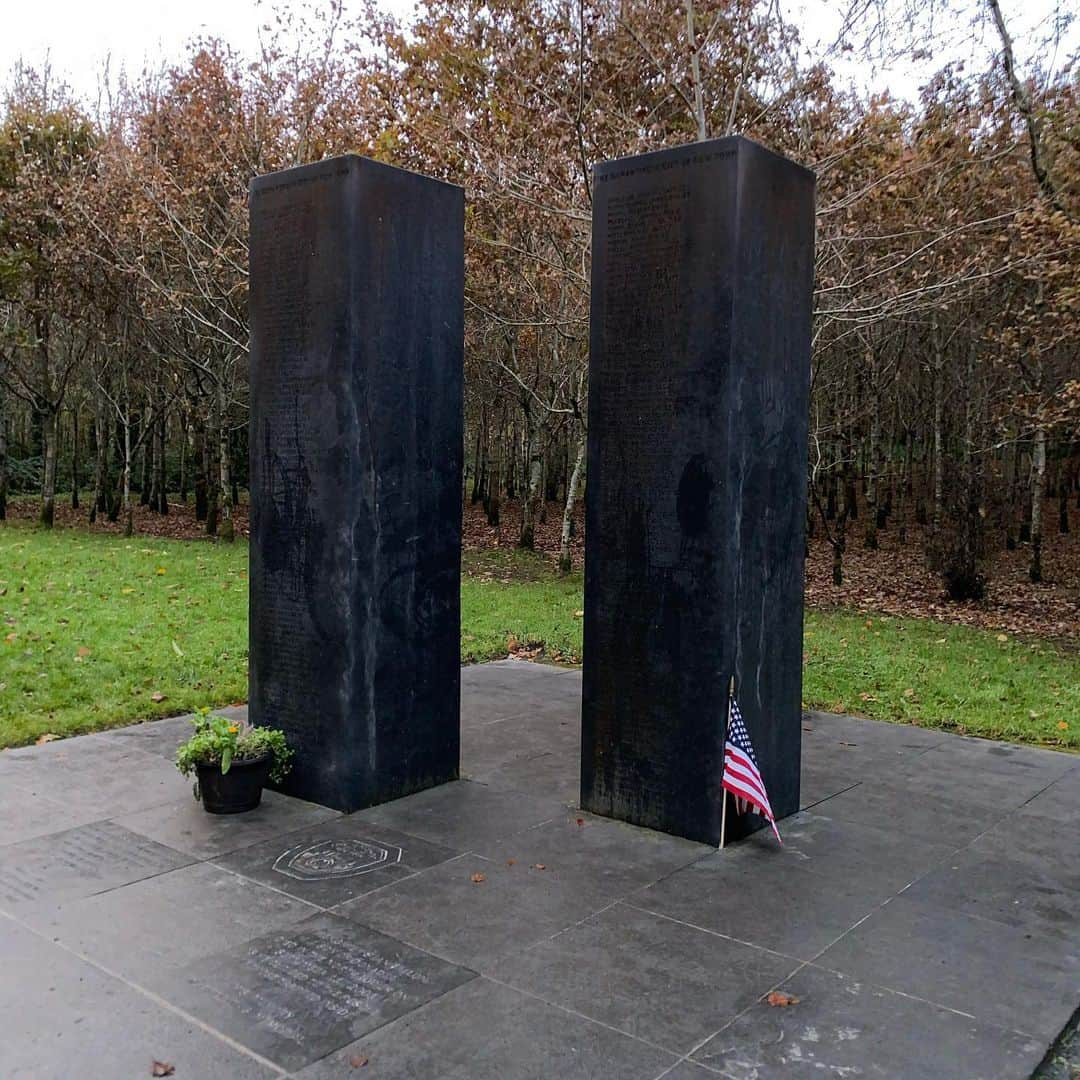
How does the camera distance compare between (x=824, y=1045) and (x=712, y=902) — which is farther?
(x=712, y=902)

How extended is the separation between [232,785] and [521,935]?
2249mm

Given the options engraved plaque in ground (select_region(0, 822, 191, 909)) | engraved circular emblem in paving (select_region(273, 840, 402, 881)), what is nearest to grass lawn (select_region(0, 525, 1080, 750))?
engraved plaque in ground (select_region(0, 822, 191, 909))

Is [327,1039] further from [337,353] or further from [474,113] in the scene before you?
[474,113]

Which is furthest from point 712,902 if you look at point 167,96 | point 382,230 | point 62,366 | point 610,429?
point 62,366

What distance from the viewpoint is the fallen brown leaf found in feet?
11.9

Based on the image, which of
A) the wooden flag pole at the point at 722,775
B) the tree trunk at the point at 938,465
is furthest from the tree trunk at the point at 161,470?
the wooden flag pole at the point at 722,775

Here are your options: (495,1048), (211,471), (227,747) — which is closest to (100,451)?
(211,471)

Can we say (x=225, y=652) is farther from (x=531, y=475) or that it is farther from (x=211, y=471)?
(x=211, y=471)

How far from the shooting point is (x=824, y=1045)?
337 cm

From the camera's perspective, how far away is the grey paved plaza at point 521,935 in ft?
10.9

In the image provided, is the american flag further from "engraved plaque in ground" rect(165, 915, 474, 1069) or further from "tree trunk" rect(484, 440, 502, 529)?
"tree trunk" rect(484, 440, 502, 529)

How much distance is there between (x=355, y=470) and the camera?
5582 mm

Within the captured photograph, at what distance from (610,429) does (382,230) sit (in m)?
1.73

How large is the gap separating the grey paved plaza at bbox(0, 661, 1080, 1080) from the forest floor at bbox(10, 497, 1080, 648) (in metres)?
9.91
